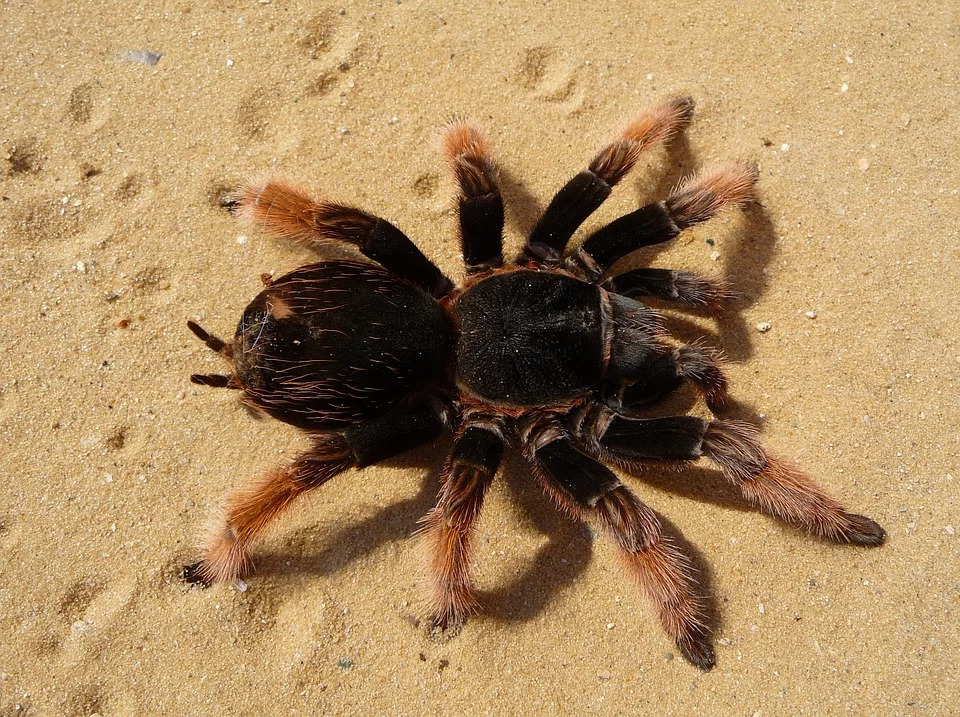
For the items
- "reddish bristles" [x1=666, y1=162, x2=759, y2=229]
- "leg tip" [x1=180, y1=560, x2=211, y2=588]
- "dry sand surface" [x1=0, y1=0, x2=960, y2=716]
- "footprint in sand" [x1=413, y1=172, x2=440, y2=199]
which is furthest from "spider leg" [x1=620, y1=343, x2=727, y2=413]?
"leg tip" [x1=180, y1=560, x2=211, y2=588]

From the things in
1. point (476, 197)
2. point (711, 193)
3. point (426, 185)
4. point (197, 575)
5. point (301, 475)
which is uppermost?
point (711, 193)

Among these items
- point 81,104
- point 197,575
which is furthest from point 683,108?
point 197,575

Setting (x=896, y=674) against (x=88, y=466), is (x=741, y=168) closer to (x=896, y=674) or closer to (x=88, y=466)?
(x=896, y=674)

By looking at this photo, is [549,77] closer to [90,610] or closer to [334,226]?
[334,226]

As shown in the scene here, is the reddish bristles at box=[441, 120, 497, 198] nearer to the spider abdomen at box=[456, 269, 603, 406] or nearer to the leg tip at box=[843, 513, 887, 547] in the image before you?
the spider abdomen at box=[456, 269, 603, 406]

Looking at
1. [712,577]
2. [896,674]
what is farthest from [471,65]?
[896,674]

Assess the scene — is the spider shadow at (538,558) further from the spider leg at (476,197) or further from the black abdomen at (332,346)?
Answer: the spider leg at (476,197)

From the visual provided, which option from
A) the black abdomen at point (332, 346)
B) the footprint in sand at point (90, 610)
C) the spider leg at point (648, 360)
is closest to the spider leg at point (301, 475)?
the black abdomen at point (332, 346)

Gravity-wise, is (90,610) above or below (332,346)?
below
